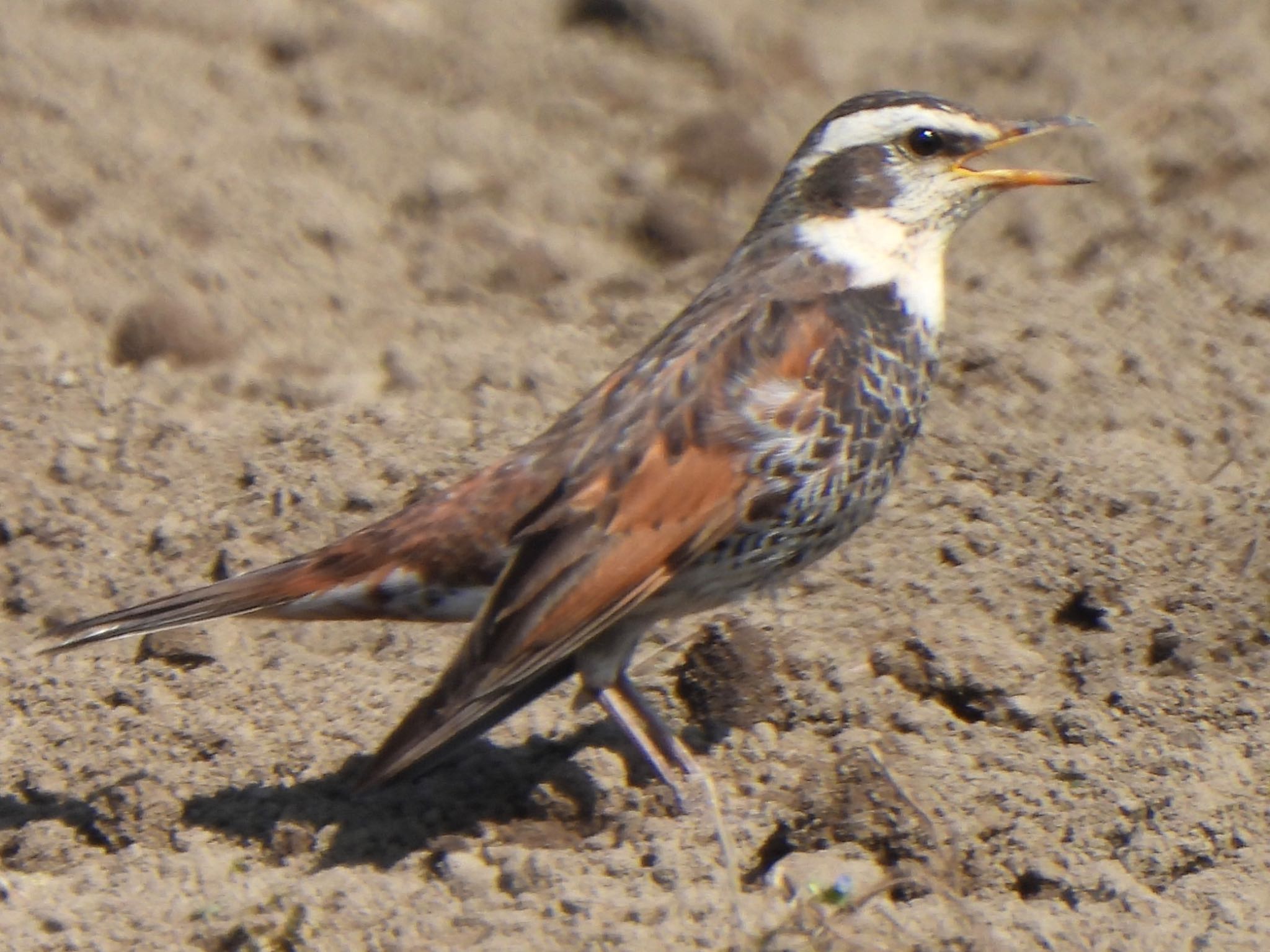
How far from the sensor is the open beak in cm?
559

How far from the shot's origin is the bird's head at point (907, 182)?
18.5 ft

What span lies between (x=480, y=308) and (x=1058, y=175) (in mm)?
2821

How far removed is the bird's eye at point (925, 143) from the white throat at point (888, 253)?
0.65 feet

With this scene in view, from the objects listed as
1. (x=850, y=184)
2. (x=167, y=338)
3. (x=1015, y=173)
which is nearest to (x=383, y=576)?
(x=850, y=184)

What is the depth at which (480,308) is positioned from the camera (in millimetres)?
7863

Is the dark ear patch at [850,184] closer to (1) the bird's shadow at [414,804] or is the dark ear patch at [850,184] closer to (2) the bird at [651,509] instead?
(2) the bird at [651,509]

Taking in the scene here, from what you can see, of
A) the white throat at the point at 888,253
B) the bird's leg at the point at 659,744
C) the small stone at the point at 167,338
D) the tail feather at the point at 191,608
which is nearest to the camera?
the bird's leg at the point at 659,744

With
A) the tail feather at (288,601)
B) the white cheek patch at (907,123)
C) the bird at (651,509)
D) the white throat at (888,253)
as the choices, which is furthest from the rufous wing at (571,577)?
the white cheek patch at (907,123)

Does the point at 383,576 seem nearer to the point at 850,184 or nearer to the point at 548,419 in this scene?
the point at 548,419

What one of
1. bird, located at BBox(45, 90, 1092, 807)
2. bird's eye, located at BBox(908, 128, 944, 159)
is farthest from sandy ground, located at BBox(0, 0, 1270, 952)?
bird's eye, located at BBox(908, 128, 944, 159)

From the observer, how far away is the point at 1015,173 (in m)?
5.66

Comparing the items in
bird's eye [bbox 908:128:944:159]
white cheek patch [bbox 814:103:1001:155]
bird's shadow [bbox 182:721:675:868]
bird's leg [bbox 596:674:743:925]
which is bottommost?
bird's shadow [bbox 182:721:675:868]

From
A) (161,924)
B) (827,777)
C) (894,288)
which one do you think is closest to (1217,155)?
(894,288)

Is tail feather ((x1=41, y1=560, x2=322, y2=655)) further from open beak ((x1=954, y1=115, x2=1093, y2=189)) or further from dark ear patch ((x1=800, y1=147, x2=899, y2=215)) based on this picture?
open beak ((x1=954, y1=115, x2=1093, y2=189))
